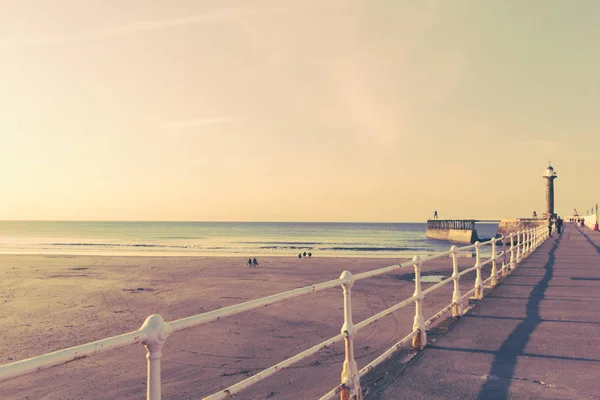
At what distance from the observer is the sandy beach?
7953mm

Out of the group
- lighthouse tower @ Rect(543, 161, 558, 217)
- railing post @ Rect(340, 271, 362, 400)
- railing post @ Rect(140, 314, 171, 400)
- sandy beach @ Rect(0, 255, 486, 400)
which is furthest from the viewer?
lighthouse tower @ Rect(543, 161, 558, 217)

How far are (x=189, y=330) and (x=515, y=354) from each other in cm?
806

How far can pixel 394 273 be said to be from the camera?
24656 mm

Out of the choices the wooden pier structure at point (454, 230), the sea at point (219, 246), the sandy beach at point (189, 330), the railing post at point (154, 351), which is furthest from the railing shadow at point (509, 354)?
the wooden pier structure at point (454, 230)

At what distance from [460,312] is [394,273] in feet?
52.1

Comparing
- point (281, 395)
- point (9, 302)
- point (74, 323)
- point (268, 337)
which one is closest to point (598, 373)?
point (281, 395)

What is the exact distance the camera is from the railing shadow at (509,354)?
16.3 ft

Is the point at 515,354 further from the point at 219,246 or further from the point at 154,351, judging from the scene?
the point at 219,246

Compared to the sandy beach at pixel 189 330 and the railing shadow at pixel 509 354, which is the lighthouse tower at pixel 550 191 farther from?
the railing shadow at pixel 509 354

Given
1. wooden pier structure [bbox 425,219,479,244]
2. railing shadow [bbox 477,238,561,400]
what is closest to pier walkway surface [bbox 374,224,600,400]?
railing shadow [bbox 477,238,561,400]

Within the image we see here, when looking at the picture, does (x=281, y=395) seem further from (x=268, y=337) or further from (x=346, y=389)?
(x=268, y=337)

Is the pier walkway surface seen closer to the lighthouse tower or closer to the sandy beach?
the sandy beach

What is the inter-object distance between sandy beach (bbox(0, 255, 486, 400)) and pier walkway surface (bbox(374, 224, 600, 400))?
2.03m

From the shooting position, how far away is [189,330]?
11.9 m
